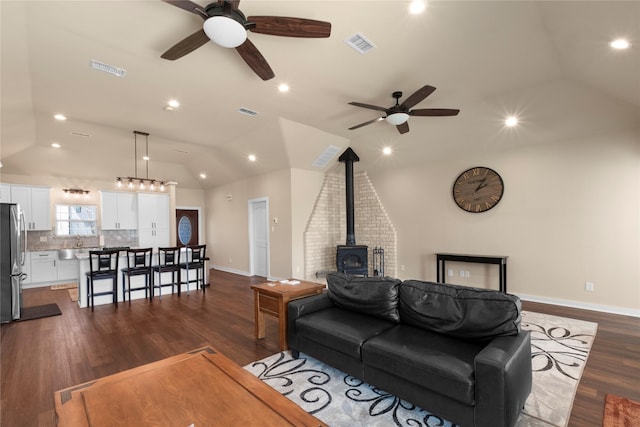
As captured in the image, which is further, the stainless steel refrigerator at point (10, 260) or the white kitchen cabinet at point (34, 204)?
the white kitchen cabinet at point (34, 204)

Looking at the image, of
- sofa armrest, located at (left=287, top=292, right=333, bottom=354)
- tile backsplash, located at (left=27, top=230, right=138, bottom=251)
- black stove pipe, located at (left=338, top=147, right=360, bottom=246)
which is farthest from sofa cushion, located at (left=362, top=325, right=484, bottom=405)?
tile backsplash, located at (left=27, top=230, right=138, bottom=251)

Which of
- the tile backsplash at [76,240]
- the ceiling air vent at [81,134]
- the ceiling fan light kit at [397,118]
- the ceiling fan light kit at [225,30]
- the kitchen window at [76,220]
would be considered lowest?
the tile backsplash at [76,240]

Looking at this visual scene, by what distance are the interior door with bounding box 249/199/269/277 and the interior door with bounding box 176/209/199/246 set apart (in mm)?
3079

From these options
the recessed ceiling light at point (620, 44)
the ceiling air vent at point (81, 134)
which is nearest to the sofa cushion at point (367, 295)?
the recessed ceiling light at point (620, 44)

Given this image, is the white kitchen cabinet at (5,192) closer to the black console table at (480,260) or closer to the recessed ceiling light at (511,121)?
the black console table at (480,260)

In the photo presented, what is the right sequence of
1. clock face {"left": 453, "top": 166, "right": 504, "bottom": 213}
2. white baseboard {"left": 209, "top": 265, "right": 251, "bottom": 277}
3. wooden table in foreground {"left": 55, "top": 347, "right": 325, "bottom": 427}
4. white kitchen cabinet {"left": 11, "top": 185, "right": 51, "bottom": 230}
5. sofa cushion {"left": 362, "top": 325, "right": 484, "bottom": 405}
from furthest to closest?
white baseboard {"left": 209, "top": 265, "right": 251, "bottom": 277}, white kitchen cabinet {"left": 11, "top": 185, "right": 51, "bottom": 230}, clock face {"left": 453, "top": 166, "right": 504, "bottom": 213}, sofa cushion {"left": 362, "top": 325, "right": 484, "bottom": 405}, wooden table in foreground {"left": 55, "top": 347, "right": 325, "bottom": 427}

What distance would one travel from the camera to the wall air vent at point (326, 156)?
260 inches

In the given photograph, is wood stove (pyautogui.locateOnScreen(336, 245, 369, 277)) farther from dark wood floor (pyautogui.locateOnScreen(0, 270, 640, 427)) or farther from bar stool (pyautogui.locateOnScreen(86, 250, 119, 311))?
bar stool (pyautogui.locateOnScreen(86, 250, 119, 311))

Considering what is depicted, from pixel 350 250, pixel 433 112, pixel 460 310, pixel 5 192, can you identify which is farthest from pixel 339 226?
pixel 5 192

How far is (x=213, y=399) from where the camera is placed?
156cm

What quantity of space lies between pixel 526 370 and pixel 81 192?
965 centimetres

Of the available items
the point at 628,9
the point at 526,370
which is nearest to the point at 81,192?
the point at 526,370

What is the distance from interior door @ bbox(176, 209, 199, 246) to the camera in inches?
384

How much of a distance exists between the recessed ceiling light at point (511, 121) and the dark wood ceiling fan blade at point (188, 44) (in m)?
4.49
